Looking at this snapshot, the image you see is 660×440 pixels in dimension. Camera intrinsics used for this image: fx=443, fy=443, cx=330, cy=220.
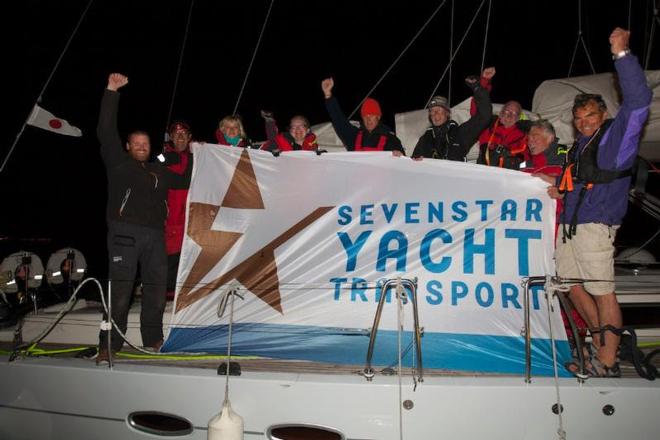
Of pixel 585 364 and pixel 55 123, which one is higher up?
pixel 55 123

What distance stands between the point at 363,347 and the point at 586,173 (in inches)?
76.5

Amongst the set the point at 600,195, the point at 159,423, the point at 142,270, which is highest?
the point at 600,195

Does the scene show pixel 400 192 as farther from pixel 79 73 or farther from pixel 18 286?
pixel 79 73

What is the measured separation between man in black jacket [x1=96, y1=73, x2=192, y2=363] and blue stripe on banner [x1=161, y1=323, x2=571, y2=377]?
392 millimetres

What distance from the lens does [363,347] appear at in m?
3.27

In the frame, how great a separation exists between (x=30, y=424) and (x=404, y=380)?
2.68 metres

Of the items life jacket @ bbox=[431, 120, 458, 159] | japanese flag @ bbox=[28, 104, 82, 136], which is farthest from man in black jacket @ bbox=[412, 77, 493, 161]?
japanese flag @ bbox=[28, 104, 82, 136]

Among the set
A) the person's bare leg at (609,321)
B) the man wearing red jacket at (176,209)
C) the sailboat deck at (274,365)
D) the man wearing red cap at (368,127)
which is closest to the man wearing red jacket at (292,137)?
the man wearing red cap at (368,127)

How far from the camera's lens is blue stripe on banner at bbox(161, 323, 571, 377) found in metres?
3.04

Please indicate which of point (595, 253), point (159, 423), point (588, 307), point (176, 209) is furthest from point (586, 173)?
point (176, 209)

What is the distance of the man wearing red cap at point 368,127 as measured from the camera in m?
4.43

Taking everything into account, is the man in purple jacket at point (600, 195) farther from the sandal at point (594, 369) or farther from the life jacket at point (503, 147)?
the life jacket at point (503, 147)

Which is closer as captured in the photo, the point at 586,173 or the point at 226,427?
the point at 226,427

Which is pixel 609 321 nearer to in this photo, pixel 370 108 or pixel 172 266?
pixel 370 108
